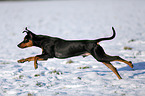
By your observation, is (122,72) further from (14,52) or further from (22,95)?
(14,52)

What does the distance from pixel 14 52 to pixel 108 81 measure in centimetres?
574

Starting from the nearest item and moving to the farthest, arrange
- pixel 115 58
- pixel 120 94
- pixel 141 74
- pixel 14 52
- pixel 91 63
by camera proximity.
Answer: pixel 120 94 < pixel 115 58 < pixel 141 74 < pixel 91 63 < pixel 14 52

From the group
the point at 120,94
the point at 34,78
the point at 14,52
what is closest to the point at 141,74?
the point at 120,94

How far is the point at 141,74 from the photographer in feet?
18.8

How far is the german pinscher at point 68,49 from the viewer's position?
17.2 ft

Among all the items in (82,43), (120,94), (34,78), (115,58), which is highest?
(82,43)

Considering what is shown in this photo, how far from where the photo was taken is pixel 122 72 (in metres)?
6.05

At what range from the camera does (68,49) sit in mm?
5574

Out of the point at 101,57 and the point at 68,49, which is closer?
the point at 101,57

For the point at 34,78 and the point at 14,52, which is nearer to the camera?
the point at 34,78

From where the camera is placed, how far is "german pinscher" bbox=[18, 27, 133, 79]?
206 inches

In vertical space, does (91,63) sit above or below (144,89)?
above

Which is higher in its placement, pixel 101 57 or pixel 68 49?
pixel 68 49

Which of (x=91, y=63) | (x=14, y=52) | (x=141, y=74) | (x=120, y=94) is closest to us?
(x=120, y=94)
